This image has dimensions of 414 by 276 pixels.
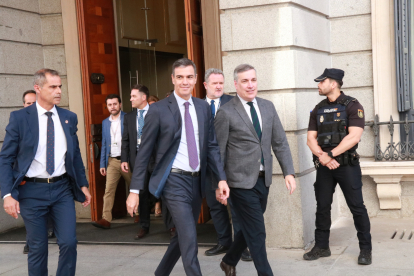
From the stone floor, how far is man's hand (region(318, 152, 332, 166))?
3.14ft

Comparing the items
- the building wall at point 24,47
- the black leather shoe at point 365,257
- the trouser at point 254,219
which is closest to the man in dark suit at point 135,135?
the building wall at point 24,47

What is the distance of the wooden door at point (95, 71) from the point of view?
754cm

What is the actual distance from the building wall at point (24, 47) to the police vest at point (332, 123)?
14.2 ft

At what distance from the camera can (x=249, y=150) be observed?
418 centimetres

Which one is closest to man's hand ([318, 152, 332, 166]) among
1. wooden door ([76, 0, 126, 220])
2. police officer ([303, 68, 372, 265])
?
police officer ([303, 68, 372, 265])

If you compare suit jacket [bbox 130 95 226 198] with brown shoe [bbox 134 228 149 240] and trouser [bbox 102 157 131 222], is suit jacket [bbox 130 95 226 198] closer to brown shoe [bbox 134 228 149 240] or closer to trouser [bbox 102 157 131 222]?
brown shoe [bbox 134 228 149 240]

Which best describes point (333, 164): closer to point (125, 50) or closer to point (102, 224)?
point (102, 224)

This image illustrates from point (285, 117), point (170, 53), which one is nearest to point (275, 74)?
point (285, 117)

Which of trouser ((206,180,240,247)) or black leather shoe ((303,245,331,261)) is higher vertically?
trouser ((206,180,240,247))

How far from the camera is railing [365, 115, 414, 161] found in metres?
6.33

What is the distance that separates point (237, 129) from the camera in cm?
420

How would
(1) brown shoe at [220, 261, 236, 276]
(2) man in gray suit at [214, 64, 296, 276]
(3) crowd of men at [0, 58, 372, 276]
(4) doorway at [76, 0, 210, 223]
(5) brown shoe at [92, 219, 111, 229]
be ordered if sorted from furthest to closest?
(4) doorway at [76, 0, 210, 223] < (5) brown shoe at [92, 219, 111, 229] < (1) brown shoe at [220, 261, 236, 276] < (2) man in gray suit at [214, 64, 296, 276] < (3) crowd of men at [0, 58, 372, 276]

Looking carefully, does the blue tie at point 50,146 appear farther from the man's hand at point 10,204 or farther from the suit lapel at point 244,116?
the suit lapel at point 244,116

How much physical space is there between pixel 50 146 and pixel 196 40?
322 centimetres
